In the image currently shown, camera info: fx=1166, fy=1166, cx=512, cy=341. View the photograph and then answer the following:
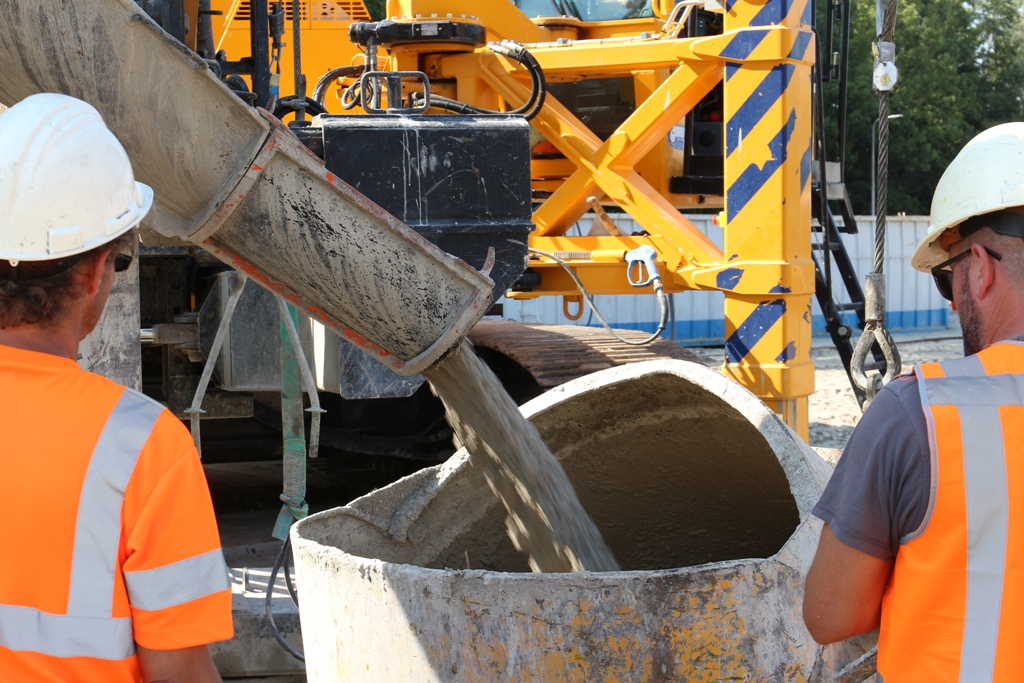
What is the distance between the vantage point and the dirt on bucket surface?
276 centimetres

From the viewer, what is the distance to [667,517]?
3.91 m

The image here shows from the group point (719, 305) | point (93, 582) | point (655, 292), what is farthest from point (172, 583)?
point (719, 305)

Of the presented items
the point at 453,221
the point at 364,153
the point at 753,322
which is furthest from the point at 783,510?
the point at 364,153

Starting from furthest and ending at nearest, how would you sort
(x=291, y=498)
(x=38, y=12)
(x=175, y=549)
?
(x=291, y=498), (x=38, y=12), (x=175, y=549)

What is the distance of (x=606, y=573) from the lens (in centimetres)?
223

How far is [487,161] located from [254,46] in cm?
134

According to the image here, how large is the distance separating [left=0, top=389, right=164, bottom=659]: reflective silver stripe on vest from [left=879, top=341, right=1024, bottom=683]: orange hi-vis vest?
1050 mm

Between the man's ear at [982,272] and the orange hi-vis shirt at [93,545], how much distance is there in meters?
1.13

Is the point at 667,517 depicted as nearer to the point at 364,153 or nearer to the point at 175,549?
the point at 364,153

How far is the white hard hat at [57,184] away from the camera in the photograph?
62.3 inches

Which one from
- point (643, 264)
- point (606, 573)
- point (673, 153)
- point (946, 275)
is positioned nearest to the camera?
point (946, 275)

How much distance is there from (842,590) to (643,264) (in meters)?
3.31

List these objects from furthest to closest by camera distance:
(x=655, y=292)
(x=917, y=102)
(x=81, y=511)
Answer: (x=917, y=102) < (x=655, y=292) < (x=81, y=511)

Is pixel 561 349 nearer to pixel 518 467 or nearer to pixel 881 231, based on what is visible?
pixel 881 231
